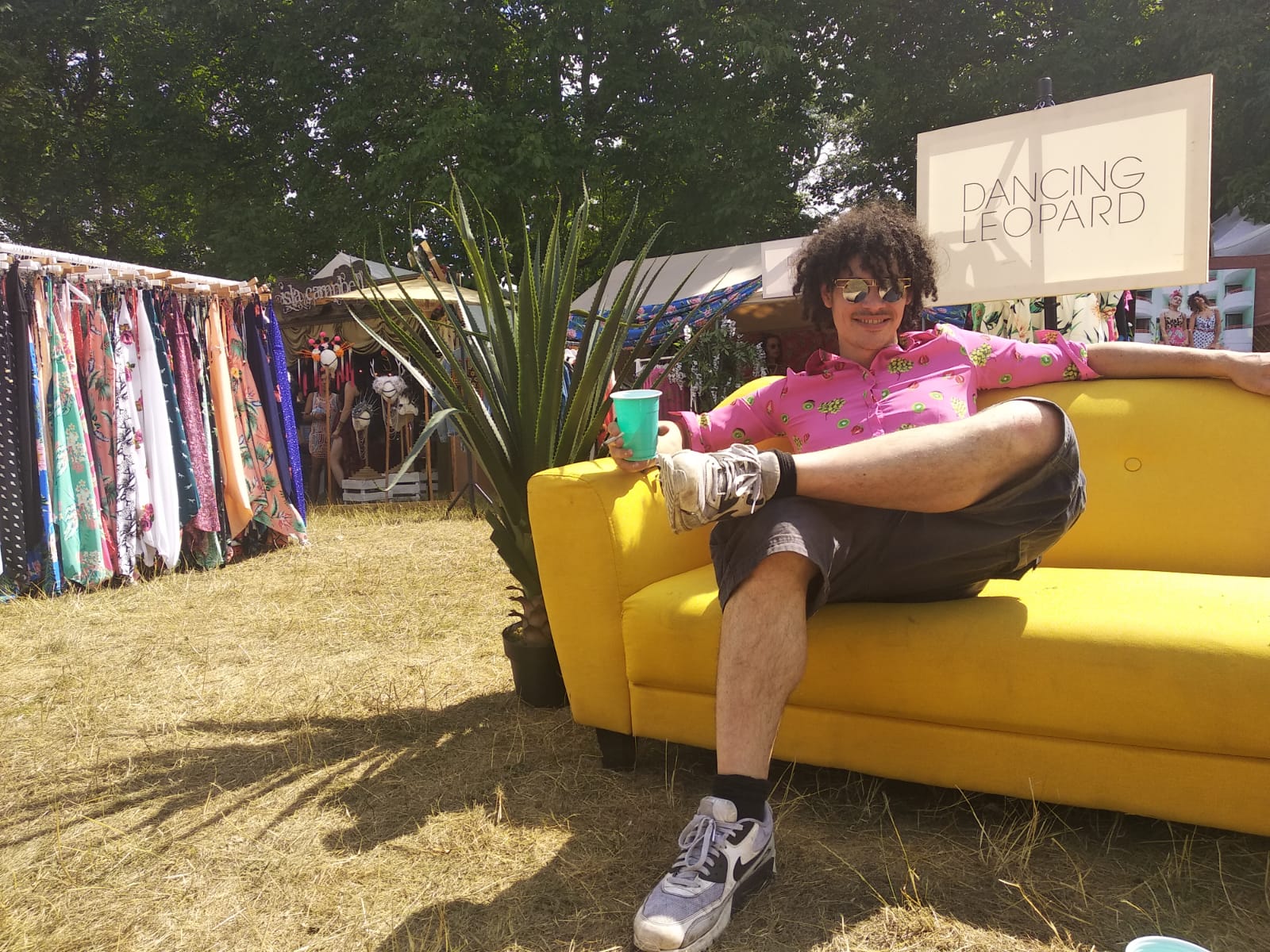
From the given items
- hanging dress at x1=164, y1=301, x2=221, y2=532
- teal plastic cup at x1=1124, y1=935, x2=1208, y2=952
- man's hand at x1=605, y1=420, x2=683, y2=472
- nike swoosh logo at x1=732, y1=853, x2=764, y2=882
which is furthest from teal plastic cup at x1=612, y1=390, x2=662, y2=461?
hanging dress at x1=164, y1=301, x2=221, y2=532

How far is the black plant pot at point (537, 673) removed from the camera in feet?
8.16

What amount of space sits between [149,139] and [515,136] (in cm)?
685

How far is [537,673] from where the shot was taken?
8.21 feet

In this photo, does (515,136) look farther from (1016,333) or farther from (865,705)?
(865,705)

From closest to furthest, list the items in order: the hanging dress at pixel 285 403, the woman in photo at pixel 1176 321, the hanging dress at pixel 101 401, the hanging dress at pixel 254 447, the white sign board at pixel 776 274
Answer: the hanging dress at pixel 101 401 < the hanging dress at pixel 254 447 < the hanging dress at pixel 285 403 < the white sign board at pixel 776 274 < the woman in photo at pixel 1176 321

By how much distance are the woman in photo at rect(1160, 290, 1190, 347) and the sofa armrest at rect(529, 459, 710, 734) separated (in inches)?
322

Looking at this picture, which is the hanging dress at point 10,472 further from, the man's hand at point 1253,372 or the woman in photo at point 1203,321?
the woman in photo at point 1203,321

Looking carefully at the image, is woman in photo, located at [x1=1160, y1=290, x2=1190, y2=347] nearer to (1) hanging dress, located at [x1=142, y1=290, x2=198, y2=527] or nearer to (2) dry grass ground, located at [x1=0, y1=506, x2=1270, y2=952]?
(2) dry grass ground, located at [x1=0, y1=506, x2=1270, y2=952]

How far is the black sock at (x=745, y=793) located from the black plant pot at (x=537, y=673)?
1046 mm

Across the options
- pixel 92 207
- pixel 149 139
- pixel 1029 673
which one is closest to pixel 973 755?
pixel 1029 673

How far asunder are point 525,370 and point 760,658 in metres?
1.15

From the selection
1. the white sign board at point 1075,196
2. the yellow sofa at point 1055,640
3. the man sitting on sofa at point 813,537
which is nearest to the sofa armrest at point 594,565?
the yellow sofa at point 1055,640

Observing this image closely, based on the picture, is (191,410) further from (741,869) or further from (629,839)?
(741,869)

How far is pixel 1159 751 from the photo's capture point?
1479mm
